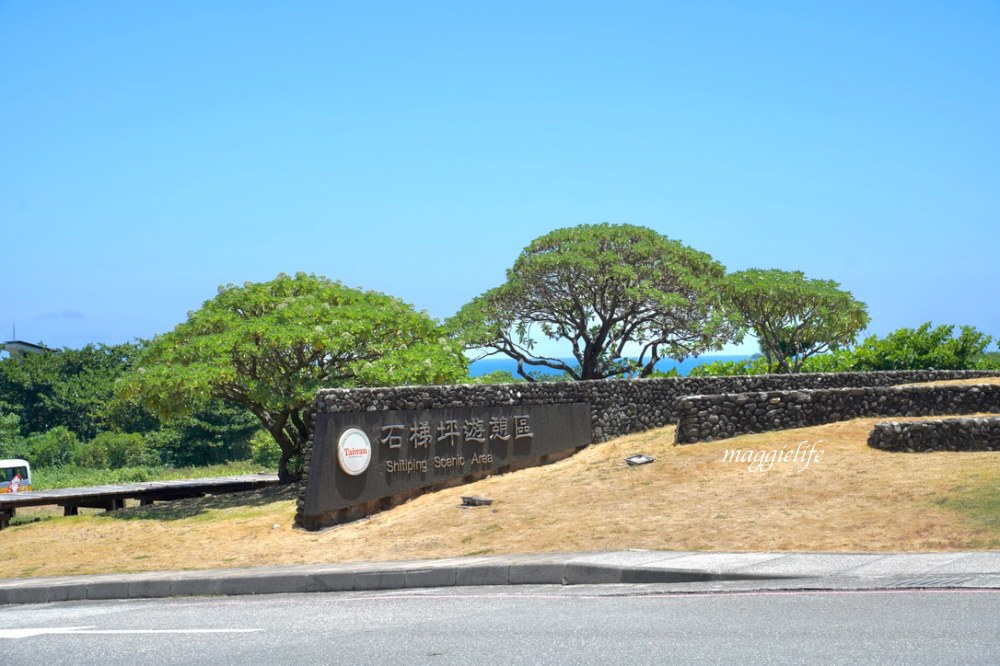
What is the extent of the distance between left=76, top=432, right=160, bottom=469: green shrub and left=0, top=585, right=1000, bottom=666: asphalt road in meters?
45.2

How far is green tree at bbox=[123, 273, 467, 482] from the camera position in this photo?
26281 mm

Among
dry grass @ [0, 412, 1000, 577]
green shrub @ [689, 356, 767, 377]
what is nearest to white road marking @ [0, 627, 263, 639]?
dry grass @ [0, 412, 1000, 577]

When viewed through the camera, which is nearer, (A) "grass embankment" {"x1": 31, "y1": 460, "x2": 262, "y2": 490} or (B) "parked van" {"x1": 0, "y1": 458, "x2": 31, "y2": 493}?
(B) "parked van" {"x1": 0, "y1": 458, "x2": 31, "y2": 493}

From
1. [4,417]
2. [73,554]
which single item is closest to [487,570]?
[73,554]

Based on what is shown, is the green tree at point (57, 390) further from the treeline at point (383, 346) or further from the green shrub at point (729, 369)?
the green shrub at point (729, 369)

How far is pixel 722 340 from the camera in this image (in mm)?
42562

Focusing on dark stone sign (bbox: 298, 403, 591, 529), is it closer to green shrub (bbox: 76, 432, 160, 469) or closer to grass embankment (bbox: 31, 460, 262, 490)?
grass embankment (bbox: 31, 460, 262, 490)

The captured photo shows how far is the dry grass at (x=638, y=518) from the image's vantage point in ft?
49.8

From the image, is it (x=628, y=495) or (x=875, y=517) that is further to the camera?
(x=628, y=495)

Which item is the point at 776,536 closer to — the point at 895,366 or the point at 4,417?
the point at 895,366

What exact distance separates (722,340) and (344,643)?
34566 millimetres

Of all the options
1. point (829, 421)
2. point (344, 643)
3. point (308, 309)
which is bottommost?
point (344, 643)

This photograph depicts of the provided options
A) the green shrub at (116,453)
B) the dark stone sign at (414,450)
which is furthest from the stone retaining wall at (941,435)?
the green shrub at (116,453)

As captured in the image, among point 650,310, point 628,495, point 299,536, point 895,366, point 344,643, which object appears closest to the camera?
point 344,643
